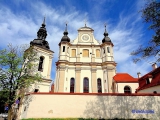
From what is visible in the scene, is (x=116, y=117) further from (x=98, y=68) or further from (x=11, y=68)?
(x=98, y=68)

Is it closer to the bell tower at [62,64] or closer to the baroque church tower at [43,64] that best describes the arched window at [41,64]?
the baroque church tower at [43,64]

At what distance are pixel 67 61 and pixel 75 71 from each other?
2.71 metres

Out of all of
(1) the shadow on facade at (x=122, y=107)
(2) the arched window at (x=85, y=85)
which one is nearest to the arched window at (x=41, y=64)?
(1) the shadow on facade at (x=122, y=107)

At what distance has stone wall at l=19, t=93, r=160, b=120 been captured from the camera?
38.2 feet

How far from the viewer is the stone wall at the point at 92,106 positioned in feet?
38.2

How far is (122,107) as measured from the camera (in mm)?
11789

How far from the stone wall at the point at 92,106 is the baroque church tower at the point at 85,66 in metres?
11.8

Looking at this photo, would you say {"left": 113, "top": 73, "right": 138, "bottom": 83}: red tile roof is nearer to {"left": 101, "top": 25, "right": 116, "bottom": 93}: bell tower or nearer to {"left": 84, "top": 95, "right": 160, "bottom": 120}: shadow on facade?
{"left": 101, "top": 25, "right": 116, "bottom": 93}: bell tower

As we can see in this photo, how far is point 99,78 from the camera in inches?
1027

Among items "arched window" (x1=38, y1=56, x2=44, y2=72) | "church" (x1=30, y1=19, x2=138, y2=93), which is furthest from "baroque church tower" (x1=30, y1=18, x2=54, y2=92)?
"church" (x1=30, y1=19, x2=138, y2=93)

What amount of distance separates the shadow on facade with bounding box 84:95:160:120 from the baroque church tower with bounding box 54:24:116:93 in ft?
39.6

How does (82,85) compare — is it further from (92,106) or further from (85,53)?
(92,106)

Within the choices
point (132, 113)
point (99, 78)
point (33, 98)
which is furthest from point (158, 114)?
point (99, 78)

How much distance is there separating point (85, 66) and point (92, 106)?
15.4m
